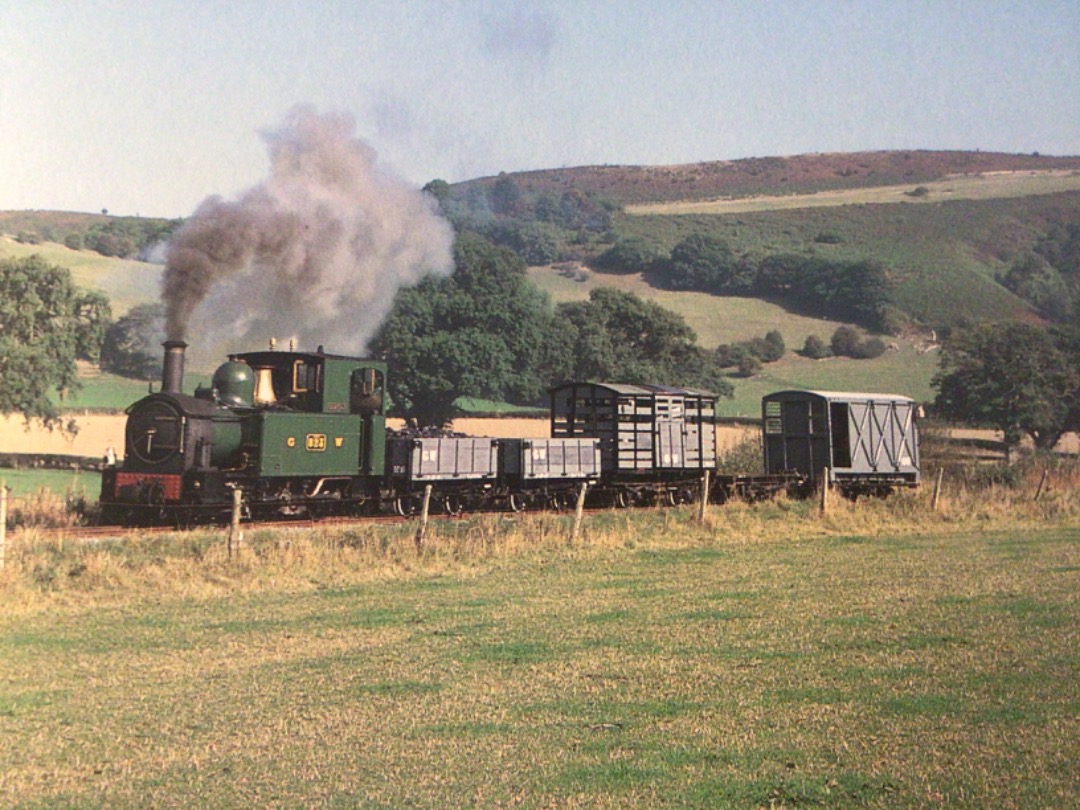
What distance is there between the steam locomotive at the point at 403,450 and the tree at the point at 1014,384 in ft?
88.4

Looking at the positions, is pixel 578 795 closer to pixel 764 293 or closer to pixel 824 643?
pixel 824 643

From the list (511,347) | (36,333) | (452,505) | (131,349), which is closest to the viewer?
(452,505)

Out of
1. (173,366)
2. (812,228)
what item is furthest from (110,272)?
(812,228)

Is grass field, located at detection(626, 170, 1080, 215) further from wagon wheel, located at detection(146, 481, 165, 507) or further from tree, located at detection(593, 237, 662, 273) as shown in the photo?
wagon wheel, located at detection(146, 481, 165, 507)

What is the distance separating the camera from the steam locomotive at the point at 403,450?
21.5m

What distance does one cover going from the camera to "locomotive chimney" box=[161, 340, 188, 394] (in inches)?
874

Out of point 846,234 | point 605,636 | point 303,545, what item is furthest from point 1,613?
point 846,234

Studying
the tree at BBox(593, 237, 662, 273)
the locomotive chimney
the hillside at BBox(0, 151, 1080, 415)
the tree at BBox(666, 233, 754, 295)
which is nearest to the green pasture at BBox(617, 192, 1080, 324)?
the hillside at BBox(0, 151, 1080, 415)

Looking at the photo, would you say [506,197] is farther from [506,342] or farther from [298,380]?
[298,380]

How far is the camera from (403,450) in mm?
25344

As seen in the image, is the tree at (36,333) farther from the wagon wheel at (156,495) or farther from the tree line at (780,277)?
the tree line at (780,277)

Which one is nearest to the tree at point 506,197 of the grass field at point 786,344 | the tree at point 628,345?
the grass field at point 786,344

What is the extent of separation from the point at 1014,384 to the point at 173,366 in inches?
1936

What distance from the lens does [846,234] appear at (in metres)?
136
